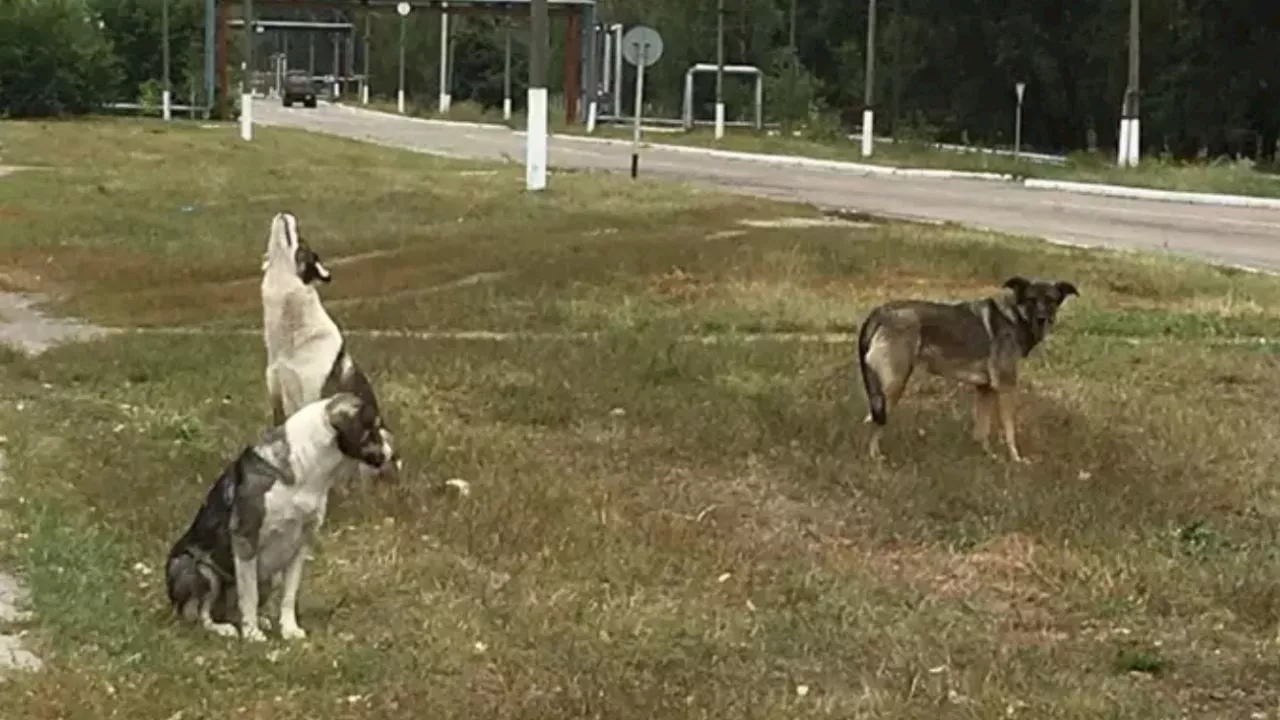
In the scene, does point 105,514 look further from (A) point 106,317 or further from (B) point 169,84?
(B) point 169,84

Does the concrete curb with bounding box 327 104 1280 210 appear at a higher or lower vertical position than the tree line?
lower

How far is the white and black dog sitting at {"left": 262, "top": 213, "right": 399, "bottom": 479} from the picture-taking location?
945 centimetres

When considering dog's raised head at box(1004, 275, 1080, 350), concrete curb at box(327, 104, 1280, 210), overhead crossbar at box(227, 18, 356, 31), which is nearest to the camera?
dog's raised head at box(1004, 275, 1080, 350)

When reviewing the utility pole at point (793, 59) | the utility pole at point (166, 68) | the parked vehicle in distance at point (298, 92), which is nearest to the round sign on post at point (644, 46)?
→ the utility pole at point (793, 59)

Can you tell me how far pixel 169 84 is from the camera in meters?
70.2

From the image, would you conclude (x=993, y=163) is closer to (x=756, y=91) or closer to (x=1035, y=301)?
(x=756, y=91)

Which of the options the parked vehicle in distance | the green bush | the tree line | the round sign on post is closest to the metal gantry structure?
the tree line

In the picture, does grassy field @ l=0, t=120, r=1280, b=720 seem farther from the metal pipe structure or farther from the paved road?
the metal pipe structure

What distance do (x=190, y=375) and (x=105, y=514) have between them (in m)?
4.27

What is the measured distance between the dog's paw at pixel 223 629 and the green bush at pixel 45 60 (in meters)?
60.2

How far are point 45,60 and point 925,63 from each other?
90.5 ft

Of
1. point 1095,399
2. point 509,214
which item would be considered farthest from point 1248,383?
point 509,214

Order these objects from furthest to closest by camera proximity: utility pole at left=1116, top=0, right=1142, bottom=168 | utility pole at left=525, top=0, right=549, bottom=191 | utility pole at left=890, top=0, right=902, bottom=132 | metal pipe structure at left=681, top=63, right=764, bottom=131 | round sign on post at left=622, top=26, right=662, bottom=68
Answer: metal pipe structure at left=681, top=63, right=764, bottom=131 < utility pole at left=890, top=0, right=902, bottom=132 < utility pole at left=1116, top=0, right=1142, bottom=168 < round sign on post at left=622, top=26, right=662, bottom=68 < utility pole at left=525, top=0, right=549, bottom=191

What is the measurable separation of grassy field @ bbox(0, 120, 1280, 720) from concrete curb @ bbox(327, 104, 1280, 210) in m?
16.5
